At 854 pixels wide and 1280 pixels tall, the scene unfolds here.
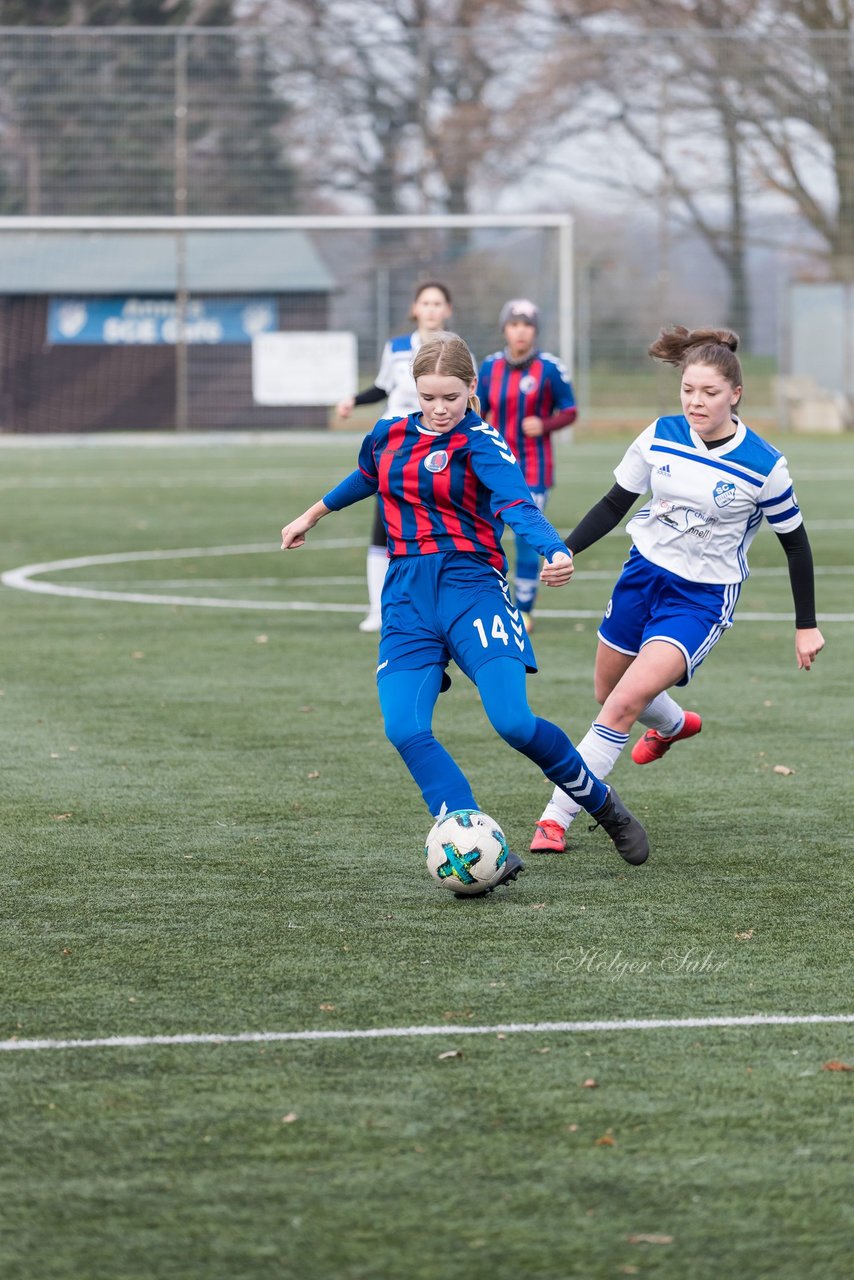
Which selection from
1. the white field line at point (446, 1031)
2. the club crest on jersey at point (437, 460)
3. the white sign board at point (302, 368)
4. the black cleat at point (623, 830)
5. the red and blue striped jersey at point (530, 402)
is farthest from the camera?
the white sign board at point (302, 368)

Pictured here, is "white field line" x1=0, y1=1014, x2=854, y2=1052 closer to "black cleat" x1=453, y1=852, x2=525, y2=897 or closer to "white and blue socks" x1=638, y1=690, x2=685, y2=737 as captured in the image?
"black cleat" x1=453, y1=852, x2=525, y2=897

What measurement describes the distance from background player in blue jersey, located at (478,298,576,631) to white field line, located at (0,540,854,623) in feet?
2.43

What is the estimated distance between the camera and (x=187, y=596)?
13.0 metres

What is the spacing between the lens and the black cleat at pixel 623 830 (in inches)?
230

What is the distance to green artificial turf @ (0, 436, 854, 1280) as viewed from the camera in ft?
10.6


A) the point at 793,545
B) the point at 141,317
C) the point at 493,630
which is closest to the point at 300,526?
the point at 493,630

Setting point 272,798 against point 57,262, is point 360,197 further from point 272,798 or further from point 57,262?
point 272,798

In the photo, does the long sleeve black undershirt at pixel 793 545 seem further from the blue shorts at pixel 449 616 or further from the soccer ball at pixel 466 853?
the soccer ball at pixel 466 853

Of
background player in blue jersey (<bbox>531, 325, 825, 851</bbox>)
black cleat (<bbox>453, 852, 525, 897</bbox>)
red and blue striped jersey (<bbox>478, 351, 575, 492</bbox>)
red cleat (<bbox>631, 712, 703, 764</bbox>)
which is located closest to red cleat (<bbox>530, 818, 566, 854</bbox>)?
background player in blue jersey (<bbox>531, 325, 825, 851</bbox>)

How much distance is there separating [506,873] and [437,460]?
1231 mm

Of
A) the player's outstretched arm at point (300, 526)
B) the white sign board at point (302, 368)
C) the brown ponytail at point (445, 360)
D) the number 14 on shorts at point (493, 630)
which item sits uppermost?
the white sign board at point (302, 368)

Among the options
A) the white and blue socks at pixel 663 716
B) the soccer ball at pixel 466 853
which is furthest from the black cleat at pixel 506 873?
the white and blue socks at pixel 663 716

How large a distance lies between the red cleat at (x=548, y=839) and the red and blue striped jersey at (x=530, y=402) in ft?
19.0

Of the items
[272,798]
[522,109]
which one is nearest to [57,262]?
[522,109]
